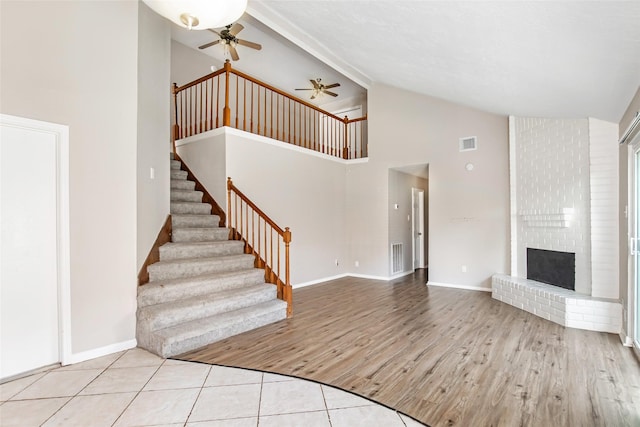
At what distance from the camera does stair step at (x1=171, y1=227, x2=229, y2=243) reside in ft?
14.0

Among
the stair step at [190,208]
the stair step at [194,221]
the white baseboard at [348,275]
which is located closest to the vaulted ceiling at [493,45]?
the stair step at [190,208]

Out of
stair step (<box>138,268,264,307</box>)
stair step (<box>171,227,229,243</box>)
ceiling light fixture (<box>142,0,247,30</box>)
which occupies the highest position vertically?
ceiling light fixture (<box>142,0,247,30</box>)

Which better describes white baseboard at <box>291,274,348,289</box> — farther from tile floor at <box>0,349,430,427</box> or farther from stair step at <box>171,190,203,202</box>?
tile floor at <box>0,349,430,427</box>

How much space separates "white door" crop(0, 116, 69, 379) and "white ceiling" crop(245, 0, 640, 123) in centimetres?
308

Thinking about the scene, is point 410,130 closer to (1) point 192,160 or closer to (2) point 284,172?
(2) point 284,172

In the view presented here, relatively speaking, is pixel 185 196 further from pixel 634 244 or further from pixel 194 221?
pixel 634 244

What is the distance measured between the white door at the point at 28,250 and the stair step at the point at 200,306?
28.9 inches

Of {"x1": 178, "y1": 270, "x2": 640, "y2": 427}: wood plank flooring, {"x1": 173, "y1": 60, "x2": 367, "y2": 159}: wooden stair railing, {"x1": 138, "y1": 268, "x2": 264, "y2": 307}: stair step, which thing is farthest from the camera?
{"x1": 173, "y1": 60, "x2": 367, "y2": 159}: wooden stair railing

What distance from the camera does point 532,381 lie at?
249 centimetres

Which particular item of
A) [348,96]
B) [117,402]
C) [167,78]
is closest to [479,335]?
[117,402]

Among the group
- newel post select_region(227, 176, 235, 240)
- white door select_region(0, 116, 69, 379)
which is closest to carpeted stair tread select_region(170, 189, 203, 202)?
newel post select_region(227, 176, 235, 240)

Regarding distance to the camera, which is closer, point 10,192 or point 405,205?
point 10,192

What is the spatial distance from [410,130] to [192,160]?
4222 mm

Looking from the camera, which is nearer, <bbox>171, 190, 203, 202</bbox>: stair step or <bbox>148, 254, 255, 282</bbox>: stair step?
<bbox>148, 254, 255, 282</bbox>: stair step
